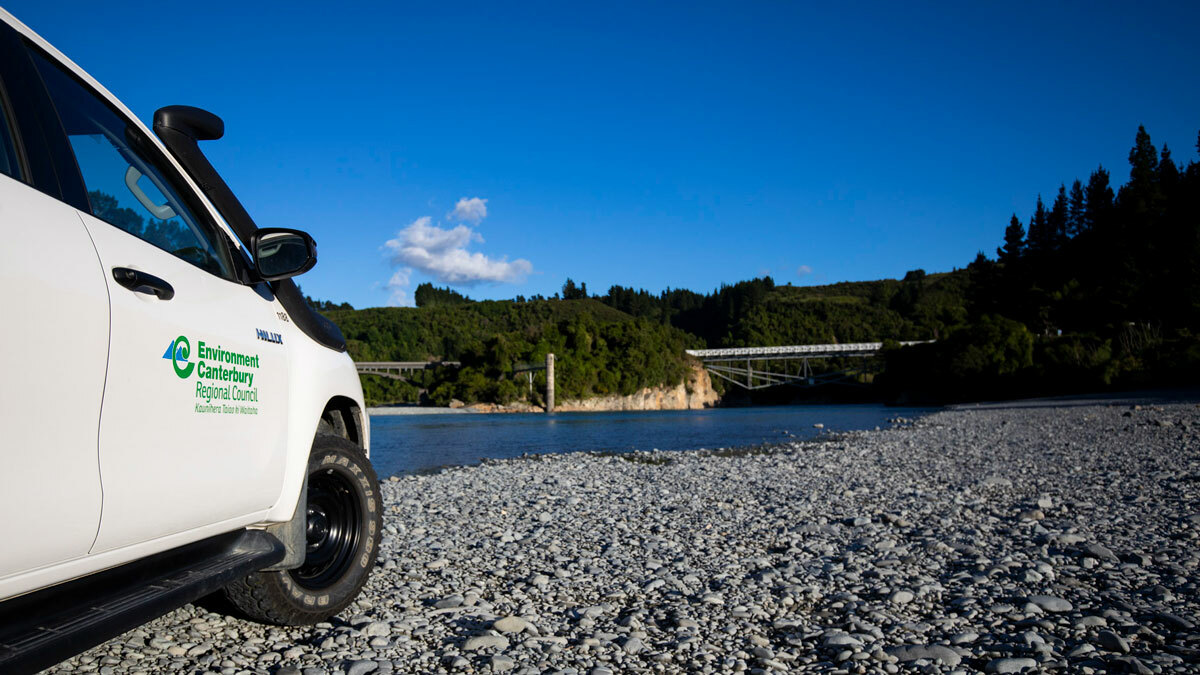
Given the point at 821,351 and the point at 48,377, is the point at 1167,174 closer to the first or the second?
the point at 821,351

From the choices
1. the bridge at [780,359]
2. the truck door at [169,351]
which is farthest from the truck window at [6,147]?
the bridge at [780,359]

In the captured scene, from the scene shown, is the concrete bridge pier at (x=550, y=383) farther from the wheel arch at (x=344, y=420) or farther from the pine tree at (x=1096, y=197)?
the wheel arch at (x=344, y=420)

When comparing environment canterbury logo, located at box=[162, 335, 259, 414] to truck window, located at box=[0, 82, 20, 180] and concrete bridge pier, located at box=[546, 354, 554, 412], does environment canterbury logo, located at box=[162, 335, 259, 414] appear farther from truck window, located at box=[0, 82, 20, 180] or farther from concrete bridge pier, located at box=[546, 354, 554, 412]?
concrete bridge pier, located at box=[546, 354, 554, 412]

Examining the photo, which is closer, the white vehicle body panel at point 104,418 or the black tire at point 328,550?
the white vehicle body panel at point 104,418

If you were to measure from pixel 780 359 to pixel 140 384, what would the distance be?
3861 inches

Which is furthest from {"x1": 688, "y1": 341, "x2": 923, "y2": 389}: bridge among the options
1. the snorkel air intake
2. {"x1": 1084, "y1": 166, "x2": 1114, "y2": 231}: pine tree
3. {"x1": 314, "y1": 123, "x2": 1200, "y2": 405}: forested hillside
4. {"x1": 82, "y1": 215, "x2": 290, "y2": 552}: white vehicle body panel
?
{"x1": 82, "y1": 215, "x2": 290, "y2": 552}: white vehicle body panel

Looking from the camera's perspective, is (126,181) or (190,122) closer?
(126,181)

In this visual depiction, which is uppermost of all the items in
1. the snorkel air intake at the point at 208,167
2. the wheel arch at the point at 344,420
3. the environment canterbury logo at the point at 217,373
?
the snorkel air intake at the point at 208,167

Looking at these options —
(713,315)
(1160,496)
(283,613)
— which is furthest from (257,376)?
(713,315)

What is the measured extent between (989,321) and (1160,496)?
199ft

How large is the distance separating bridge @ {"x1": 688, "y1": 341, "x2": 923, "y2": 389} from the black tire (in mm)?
82590

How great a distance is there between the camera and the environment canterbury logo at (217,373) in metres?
2.34

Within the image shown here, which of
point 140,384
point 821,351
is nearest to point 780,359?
point 821,351

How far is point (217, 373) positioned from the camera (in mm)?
2547
